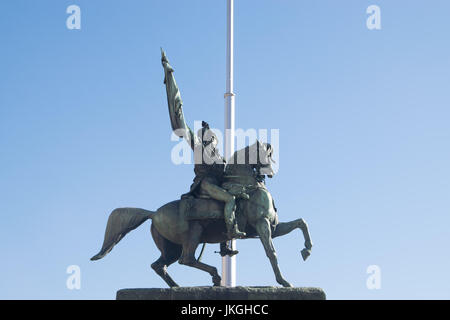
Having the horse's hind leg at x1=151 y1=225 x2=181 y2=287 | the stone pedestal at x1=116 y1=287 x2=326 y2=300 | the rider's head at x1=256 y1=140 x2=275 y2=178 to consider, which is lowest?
the stone pedestal at x1=116 y1=287 x2=326 y2=300

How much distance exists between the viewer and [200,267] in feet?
43.5

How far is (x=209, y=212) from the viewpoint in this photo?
13.3 metres

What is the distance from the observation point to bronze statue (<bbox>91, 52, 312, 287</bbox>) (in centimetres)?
1322

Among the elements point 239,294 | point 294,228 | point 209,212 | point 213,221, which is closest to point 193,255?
point 213,221

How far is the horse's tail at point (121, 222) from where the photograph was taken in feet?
44.7

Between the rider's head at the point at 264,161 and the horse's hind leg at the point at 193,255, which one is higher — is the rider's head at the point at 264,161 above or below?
above

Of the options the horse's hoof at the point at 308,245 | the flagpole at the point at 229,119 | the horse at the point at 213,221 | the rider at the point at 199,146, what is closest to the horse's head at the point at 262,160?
the horse at the point at 213,221

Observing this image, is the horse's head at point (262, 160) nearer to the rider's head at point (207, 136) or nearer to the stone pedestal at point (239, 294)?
the rider's head at point (207, 136)

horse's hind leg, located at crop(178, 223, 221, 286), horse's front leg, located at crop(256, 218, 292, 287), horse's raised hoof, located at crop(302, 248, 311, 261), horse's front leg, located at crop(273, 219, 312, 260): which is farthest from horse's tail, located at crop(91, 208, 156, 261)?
horse's raised hoof, located at crop(302, 248, 311, 261)

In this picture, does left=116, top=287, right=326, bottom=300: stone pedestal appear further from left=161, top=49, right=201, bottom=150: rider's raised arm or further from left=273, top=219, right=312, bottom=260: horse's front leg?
left=161, top=49, right=201, bottom=150: rider's raised arm
